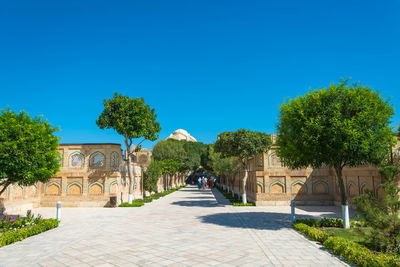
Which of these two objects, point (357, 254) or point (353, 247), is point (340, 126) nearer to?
point (353, 247)

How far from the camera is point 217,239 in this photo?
9781mm

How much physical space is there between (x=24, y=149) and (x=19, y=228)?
3.10 metres

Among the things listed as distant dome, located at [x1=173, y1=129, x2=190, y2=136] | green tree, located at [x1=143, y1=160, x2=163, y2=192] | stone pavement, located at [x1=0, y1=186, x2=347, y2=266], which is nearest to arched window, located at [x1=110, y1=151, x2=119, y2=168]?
green tree, located at [x1=143, y1=160, x2=163, y2=192]

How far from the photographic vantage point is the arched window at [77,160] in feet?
72.4

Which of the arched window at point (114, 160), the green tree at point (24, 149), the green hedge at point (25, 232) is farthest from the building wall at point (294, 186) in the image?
the green tree at point (24, 149)

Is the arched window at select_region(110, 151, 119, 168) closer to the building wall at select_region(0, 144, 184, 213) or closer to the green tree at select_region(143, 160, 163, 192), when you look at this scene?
the building wall at select_region(0, 144, 184, 213)

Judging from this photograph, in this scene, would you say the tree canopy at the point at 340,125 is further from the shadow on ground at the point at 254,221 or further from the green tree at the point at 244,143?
the green tree at the point at 244,143

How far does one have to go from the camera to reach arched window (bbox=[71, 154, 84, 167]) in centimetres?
2208

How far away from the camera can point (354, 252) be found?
7141 millimetres

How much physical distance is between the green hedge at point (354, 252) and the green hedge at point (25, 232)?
10048 millimetres

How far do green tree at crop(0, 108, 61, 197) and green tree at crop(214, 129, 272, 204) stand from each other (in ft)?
40.9

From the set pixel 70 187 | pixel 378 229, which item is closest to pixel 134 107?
pixel 70 187

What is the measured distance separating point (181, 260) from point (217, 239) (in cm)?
262

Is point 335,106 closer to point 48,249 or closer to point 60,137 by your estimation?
point 48,249
